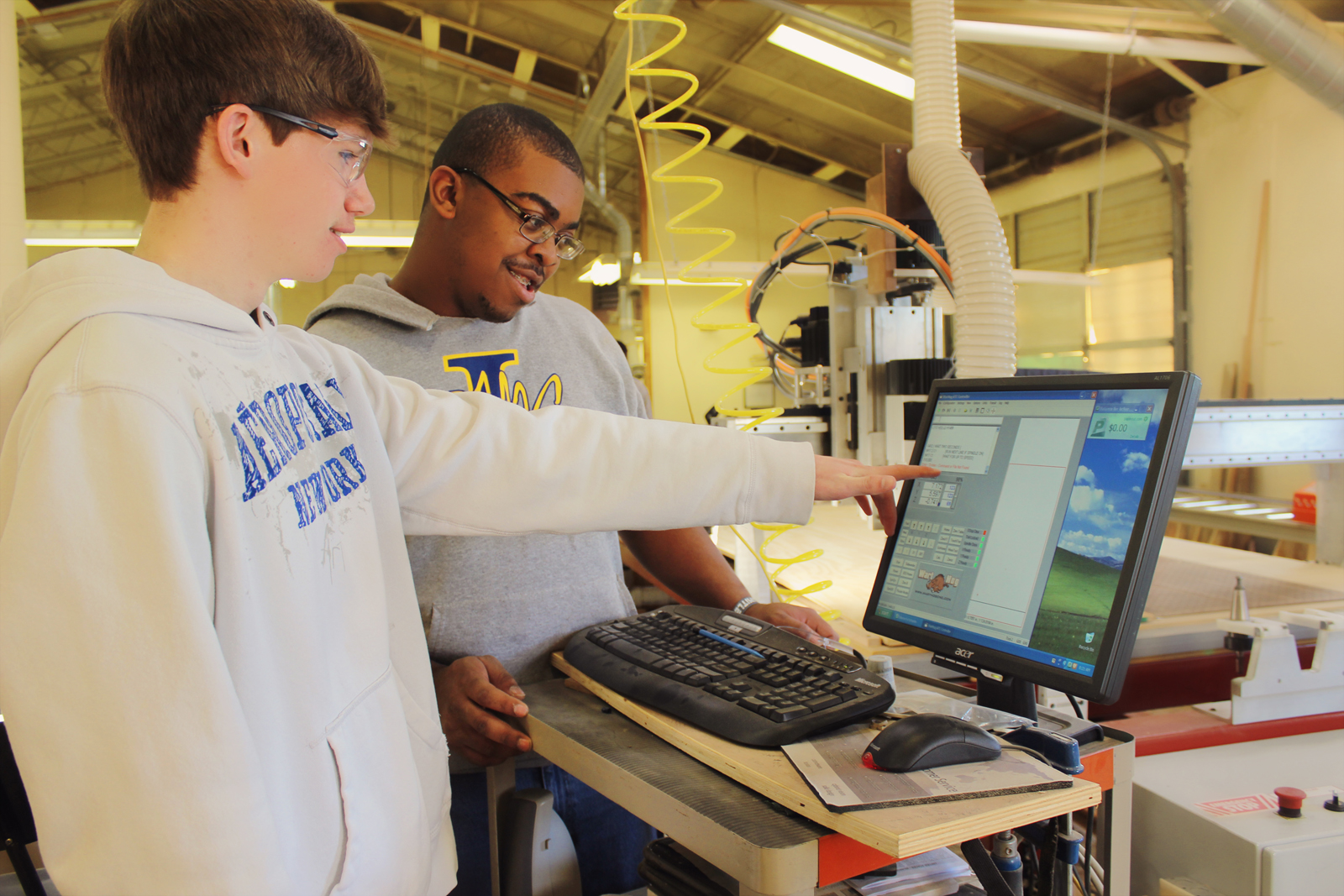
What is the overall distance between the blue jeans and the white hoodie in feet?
1.31

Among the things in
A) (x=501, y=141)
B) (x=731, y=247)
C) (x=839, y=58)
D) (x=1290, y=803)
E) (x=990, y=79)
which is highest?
(x=839, y=58)

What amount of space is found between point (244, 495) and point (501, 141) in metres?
0.87

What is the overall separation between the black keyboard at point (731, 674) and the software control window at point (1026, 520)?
0.14 m

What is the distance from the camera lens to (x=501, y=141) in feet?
4.16

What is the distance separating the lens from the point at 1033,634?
820 mm

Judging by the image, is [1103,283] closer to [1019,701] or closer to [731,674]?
[1019,701]

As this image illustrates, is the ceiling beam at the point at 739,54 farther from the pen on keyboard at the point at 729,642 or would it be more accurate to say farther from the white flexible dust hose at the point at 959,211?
the pen on keyboard at the point at 729,642

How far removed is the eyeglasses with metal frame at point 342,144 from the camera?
64 centimetres

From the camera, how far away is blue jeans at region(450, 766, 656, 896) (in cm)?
119

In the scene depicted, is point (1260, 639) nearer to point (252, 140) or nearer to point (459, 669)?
point (459, 669)

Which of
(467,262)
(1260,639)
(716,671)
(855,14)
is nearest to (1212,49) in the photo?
(855,14)

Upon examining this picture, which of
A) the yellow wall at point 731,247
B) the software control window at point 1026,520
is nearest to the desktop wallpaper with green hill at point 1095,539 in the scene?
the software control window at point 1026,520

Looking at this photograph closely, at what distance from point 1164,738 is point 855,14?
17.3 feet

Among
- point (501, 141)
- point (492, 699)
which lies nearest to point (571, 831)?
point (492, 699)
